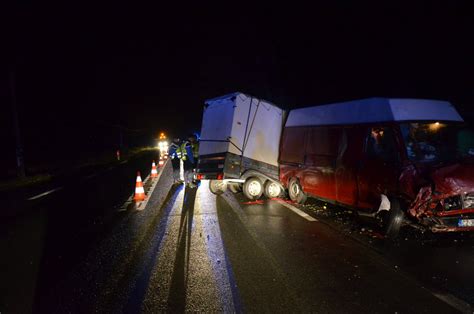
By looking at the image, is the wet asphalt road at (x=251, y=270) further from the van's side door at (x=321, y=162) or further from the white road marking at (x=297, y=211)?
the van's side door at (x=321, y=162)

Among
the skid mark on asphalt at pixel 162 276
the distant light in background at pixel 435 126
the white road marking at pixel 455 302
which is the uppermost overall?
the distant light in background at pixel 435 126

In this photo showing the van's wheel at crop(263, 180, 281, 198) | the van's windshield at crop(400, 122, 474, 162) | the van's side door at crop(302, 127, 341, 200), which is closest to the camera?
the van's windshield at crop(400, 122, 474, 162)

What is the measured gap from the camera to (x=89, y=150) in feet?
102

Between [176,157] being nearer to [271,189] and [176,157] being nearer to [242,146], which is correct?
[242,146]

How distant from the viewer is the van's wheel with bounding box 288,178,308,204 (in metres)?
9.11

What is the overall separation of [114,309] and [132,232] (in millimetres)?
2899

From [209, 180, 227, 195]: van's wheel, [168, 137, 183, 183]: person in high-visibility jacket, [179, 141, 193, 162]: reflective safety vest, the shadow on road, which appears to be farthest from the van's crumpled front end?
[168, 137, 183, 183]: person in high-visibility jacket

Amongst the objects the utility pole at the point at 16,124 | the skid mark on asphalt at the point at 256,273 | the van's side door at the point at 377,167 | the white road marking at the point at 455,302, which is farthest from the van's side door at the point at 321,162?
the utility pole at the point at 16,124

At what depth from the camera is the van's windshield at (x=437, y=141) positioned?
A: 20.4 feet

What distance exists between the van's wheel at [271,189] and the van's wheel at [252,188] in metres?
0.24

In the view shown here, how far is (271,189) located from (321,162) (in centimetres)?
220

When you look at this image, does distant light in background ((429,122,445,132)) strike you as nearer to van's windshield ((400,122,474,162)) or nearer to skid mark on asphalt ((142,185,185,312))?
van's windshield ((400,122,474,162))

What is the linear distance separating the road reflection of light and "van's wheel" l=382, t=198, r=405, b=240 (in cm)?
298

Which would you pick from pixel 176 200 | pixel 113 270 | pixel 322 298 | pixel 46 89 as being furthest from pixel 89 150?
pixel 322 298
